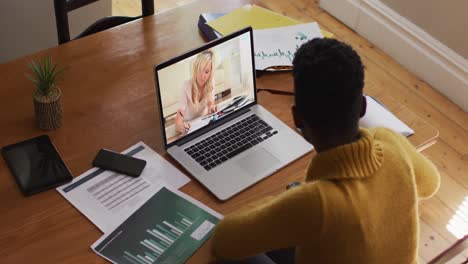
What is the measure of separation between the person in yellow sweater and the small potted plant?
640mm

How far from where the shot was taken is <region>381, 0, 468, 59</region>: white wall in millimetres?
2881

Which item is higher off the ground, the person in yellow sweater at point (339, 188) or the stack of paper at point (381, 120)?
the person in yellow sweater at point (339, 188)

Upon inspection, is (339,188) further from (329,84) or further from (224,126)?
(224,126)

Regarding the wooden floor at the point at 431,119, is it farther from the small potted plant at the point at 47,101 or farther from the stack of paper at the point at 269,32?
Result: the small potted plant at the point at 47,101

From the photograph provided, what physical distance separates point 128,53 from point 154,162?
0.47 meters

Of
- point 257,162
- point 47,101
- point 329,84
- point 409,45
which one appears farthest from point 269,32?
point 409,45

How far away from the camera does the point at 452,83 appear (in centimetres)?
302

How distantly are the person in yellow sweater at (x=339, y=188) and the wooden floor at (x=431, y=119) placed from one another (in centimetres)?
100

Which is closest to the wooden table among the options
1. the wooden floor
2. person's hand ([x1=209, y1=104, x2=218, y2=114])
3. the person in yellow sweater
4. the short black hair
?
person's hand ([x1=209, y1=104, x2=218, y2=114])

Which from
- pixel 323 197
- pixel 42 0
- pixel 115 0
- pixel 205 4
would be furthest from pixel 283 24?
pixel 115 0

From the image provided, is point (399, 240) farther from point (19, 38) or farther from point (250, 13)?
point (19, 38)

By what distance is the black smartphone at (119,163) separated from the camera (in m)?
1.58

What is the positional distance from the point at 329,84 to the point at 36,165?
80 centimetres

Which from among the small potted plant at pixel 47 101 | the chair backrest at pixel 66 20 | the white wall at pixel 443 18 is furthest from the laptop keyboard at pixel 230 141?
the white wall at pixel 443 18
